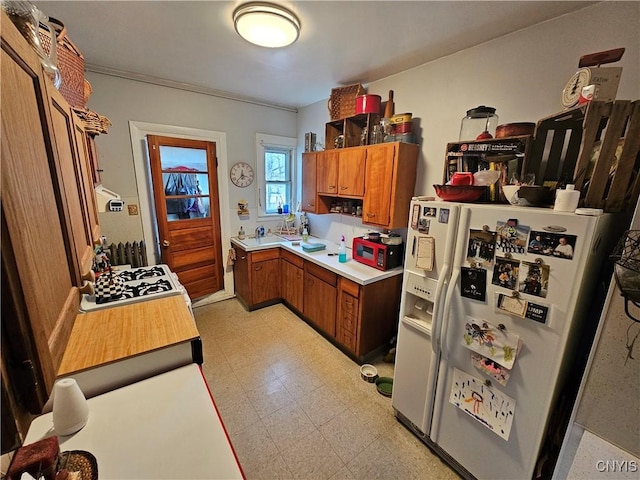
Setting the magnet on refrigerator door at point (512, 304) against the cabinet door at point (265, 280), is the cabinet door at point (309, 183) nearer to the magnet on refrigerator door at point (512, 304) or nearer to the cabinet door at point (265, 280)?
the cabinet door at point (265, 280)

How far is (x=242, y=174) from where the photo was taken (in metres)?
3.43

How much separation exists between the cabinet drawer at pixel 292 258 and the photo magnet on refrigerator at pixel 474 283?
1.88 meters

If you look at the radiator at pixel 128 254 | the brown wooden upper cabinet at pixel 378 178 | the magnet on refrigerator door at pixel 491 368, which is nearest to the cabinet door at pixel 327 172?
the brown wooden upper cabinet at pixel 378 178

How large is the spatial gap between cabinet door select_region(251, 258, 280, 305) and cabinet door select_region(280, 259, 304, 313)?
79 millimetres

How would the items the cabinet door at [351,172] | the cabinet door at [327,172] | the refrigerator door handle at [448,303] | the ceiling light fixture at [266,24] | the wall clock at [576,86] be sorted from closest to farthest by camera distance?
the wall clock at [576,86] → the refrigerator door handle at [448,303] → the ceiling light fixture at [266,24] → the cabinet door at [351,172] → the cabinet door at [327,172]

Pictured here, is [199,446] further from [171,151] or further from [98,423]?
[171,151]

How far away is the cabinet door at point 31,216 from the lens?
1.72 ft

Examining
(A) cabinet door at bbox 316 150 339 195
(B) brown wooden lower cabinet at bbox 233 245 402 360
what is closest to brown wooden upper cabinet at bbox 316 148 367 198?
(A) cabinet door at bbox 316 150 339 195

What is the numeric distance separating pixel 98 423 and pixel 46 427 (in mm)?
185

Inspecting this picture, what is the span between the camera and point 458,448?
1.51 metres

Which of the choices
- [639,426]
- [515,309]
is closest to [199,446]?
Result: [515,309]

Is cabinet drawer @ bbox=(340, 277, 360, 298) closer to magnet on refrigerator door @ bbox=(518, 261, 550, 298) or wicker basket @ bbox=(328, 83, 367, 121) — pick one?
magnet on refrigerator door @ bbox=(518, 261, 550, 298)

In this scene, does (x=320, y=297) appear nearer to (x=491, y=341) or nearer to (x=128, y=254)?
(x=491, y=341)

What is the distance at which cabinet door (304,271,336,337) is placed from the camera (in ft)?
8.54
